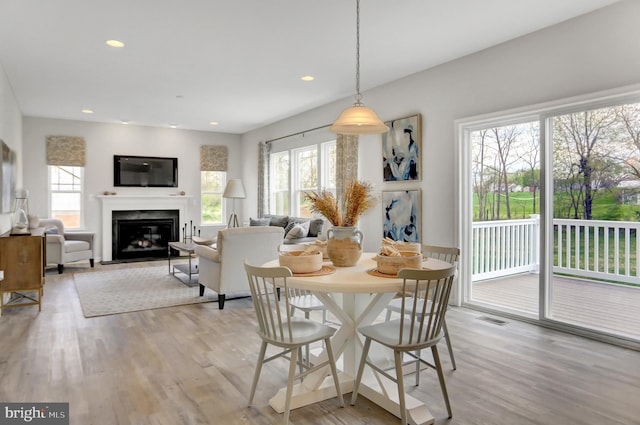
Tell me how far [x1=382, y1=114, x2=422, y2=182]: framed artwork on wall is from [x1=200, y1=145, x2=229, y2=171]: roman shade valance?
499 cm

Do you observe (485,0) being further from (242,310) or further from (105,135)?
(105,135)

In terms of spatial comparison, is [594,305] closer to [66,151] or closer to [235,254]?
[235,254]

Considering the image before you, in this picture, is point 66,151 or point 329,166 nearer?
point 329,166

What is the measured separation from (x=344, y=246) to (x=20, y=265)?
3850 mm

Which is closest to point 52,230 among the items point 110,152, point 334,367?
point 110,152

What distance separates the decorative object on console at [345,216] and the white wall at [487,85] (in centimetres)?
232

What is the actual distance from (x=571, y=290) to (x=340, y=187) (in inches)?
129

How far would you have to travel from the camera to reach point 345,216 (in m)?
2.48

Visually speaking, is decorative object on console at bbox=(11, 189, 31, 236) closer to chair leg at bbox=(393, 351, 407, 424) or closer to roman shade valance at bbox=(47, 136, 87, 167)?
roman shade valance at bbox=(47, 136, 87, 167)

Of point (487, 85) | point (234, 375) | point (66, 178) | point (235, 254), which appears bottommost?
point (234, 375)

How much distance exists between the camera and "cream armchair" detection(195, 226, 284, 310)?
4.50 m

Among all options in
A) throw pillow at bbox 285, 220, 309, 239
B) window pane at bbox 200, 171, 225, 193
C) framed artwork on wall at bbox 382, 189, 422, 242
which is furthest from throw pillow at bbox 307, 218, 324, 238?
window pane at bbox 200, 171, 225, 193

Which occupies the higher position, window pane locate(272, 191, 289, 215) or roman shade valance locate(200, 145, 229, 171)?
roman shade valance locate(200, 145, 229, 171)

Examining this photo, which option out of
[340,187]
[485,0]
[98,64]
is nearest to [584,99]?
[485,0]
